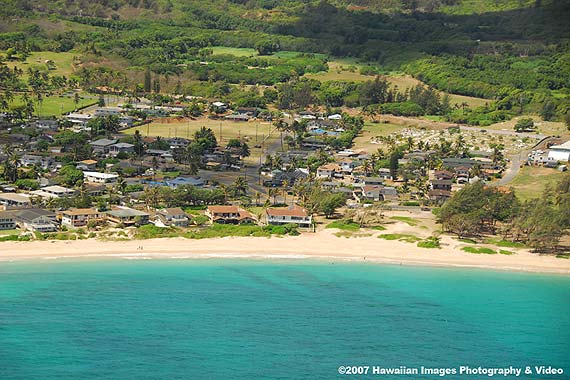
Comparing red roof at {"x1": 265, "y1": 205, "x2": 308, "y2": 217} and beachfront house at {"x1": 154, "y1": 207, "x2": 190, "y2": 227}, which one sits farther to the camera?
red roof at {"x1": 265, "y1": 205, "x2": 308, "y2": 217}

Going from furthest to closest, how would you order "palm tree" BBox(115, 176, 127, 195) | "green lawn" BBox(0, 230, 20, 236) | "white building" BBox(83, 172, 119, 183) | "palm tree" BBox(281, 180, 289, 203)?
1. "white building" BBox(83, 172, 119, 183)
2. "palm tree" BBox(281, 180, 289, 203)
3. "palm tree" BBox(115, 176, 127, 195)
4. "green lawn" BBox(0, 230, 20, 236)

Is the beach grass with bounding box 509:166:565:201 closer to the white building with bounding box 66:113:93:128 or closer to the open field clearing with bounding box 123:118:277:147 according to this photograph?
the open field clearing with bounding box 123:118:277:147

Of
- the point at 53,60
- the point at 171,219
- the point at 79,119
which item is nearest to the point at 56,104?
the point at 79,119

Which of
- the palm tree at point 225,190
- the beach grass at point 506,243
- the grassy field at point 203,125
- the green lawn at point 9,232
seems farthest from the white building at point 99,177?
the beach grass at point 506,243

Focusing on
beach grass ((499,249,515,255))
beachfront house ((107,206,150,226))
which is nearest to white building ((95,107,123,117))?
beachfront house ((107,206,150,226))

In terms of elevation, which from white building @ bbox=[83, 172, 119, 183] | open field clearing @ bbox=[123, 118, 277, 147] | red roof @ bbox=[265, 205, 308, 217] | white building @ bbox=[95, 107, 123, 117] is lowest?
red roof @ bbox=[265, 205, 308, 217]

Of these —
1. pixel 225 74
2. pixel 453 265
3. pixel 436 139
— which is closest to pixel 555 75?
pixel 436 139

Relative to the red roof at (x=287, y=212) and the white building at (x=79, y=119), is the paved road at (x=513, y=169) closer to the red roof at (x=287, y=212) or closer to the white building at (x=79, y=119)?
the red roof at (x=287, y=212)
